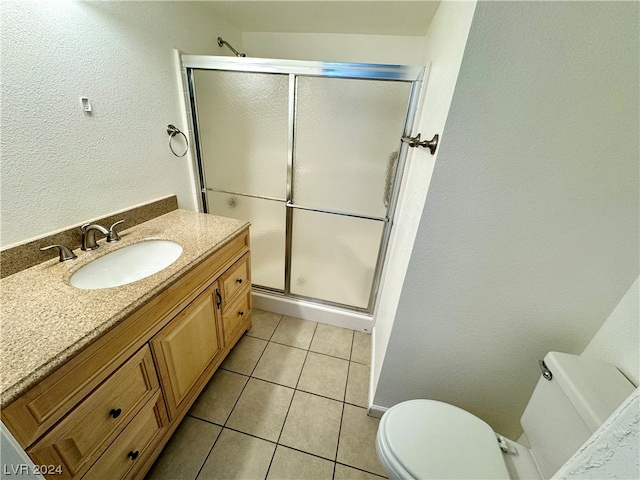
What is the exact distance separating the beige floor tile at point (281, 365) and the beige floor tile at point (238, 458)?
31 centimetres

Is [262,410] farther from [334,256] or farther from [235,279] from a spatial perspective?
[334,256]

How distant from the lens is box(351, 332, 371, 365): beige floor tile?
5.41 feet

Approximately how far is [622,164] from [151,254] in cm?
179

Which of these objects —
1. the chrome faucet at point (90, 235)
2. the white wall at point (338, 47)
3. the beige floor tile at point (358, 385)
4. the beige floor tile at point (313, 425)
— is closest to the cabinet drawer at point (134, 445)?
the beige floor tile at point (313, 425)

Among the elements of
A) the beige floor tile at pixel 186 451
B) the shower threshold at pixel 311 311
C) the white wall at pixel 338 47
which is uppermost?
the white wall at pixel 338 47

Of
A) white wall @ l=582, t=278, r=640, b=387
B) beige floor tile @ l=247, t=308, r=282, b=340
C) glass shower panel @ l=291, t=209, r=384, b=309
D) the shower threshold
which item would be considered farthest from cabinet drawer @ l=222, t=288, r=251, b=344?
white wall @ l=582, t=278, r=640, b=387

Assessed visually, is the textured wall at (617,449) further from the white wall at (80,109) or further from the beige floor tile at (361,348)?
the white wall at (80,109)

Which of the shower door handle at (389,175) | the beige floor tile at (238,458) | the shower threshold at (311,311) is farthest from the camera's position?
the shower threshold at (311,311)

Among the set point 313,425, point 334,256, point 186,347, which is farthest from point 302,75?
point 313,425

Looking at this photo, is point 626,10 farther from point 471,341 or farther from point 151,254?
point 151,254

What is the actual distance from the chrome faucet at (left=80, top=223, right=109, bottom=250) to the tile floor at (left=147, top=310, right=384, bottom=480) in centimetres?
95

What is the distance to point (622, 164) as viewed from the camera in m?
0.69

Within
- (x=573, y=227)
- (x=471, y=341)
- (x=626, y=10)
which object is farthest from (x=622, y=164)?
(x=471, y=341)

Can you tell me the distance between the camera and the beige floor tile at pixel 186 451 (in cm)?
104
